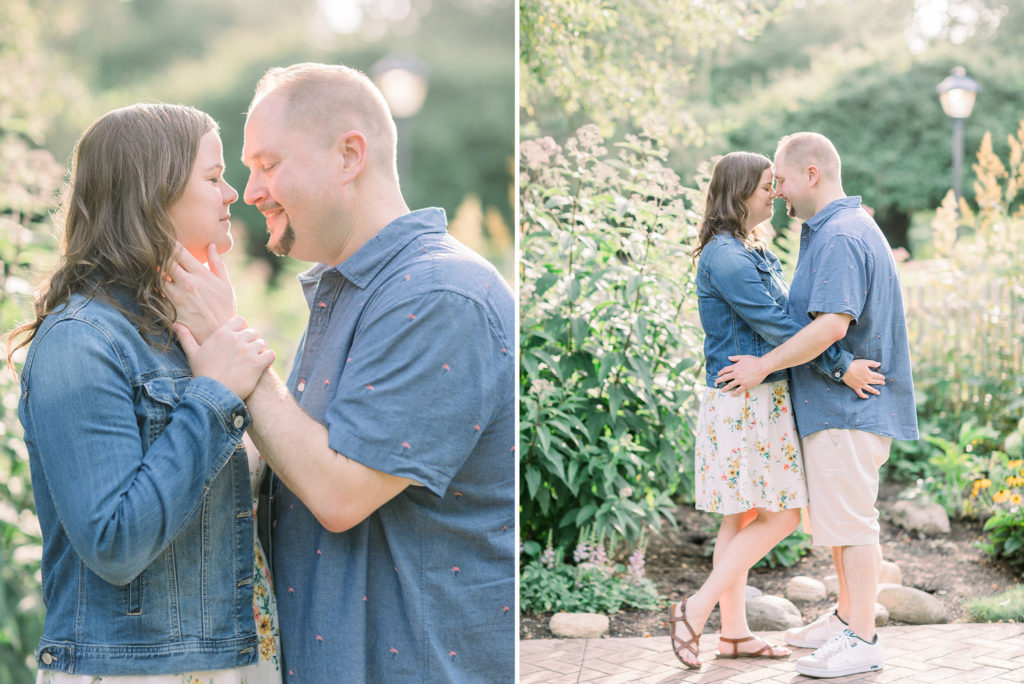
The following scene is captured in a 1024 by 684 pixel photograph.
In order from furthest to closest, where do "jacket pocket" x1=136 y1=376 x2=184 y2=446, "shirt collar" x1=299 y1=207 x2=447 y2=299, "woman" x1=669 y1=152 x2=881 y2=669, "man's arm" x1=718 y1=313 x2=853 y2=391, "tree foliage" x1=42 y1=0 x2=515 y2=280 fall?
"tree foliage" x1=42 y1=0 x2=515 y2=280
"woman" x1=669 y1=152 x2=881 y2=669
"man's arm" x1=718 y1=313 x2=853 y2=391
"shirt collar" x1=299 y1=207 x2=447 y2=299
"jacket pocket" x1=136 y1=376 x2=184 y2=446

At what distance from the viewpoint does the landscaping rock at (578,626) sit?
372cm

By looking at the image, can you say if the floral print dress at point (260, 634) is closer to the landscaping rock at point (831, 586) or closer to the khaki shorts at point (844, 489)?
the khaki shorts at point (844, 489)

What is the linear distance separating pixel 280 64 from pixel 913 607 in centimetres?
1737

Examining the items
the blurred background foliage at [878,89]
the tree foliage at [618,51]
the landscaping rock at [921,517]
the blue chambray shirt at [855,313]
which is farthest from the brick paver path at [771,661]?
the blurred background foliage at [878,89]

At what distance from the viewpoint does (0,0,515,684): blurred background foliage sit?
22.3 feet

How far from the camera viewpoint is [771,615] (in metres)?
3.79

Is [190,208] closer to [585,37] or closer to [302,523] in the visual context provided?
[302,523]

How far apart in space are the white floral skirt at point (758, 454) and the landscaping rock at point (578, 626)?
0.78 meters

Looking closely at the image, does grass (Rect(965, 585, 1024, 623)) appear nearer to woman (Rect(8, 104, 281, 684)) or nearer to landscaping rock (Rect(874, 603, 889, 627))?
landscaping rock (Rect(874, 603, 889, 627))

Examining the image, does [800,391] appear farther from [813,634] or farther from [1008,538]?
[1008,538]

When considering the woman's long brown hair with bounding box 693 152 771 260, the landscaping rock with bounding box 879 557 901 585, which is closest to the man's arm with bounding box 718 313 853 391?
the woman's long brown hair with bounding box 693 152 771 260

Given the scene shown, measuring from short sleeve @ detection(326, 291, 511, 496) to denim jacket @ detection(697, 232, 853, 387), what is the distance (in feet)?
5.76

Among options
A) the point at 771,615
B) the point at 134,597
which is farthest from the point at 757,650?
the point at 134,597

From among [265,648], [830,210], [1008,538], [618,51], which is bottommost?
[1008,538]
